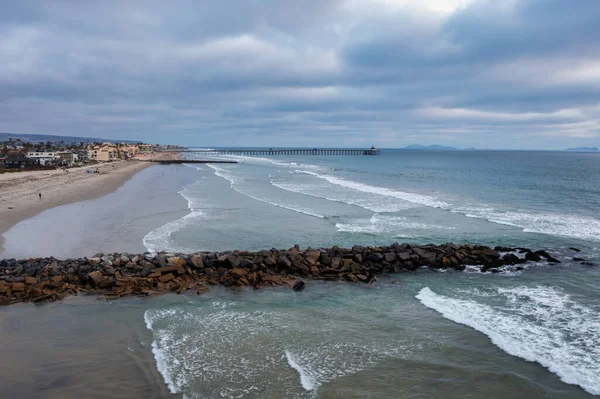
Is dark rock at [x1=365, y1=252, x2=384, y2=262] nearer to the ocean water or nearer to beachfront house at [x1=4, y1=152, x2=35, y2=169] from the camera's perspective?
the ocean water

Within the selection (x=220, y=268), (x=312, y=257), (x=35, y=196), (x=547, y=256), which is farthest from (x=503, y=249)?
(x=35, y=196)

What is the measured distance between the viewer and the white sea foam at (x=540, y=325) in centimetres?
871

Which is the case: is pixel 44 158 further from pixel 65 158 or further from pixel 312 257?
pixel 312 257

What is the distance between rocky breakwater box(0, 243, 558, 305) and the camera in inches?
503

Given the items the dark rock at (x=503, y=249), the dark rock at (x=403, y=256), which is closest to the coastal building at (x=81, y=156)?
the dark rock at (x=403, y=256)

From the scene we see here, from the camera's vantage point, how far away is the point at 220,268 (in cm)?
1452

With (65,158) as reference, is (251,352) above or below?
below

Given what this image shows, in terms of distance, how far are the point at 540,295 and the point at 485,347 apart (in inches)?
184

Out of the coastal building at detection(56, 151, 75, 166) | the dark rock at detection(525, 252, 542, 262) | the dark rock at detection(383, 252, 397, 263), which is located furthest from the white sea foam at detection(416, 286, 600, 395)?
the coastal building at detection(56, 151, 75, 166)

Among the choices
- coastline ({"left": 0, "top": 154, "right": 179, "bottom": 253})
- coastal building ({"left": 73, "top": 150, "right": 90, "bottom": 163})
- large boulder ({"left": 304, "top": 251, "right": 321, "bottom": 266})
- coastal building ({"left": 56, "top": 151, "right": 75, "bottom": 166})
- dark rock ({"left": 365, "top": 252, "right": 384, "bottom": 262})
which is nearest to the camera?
large boulder ({"left": 304, "top": 251, "right": 321, "bottom": 266})

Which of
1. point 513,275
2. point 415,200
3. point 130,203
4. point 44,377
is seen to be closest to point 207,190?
point 130,203

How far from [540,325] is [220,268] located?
9.58 m

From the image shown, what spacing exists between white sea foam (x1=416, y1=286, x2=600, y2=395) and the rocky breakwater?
2702 millimetres

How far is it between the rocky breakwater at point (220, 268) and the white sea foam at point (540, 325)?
270 centimetres
